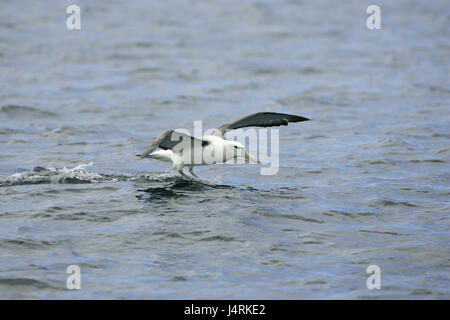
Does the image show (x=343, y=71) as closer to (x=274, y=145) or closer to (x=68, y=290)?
(x=274, y=145)

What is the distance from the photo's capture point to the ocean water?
35.0 ft

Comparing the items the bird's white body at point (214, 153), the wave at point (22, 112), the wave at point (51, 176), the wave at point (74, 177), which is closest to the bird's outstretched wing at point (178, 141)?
the bird's white body at point (214, 153)

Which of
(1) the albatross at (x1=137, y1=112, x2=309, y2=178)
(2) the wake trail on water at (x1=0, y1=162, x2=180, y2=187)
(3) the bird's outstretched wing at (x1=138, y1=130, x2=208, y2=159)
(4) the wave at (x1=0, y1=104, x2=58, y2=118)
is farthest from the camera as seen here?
(4) the wave at (x1=0, y1=104, x2=58, y2=118)

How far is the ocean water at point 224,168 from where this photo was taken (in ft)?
35.0

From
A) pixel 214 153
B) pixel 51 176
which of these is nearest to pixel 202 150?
pixel 214 153

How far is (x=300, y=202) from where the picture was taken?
1370 centimetres

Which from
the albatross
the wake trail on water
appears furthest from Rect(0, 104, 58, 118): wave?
the albatross

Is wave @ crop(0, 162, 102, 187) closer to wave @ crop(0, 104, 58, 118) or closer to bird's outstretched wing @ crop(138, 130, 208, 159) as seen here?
bird's outstretched wing @ crop(138, 130, 208, 159)

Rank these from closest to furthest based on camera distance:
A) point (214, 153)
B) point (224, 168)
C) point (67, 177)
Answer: point (214, 153), point (67, 177), point (224, 168)

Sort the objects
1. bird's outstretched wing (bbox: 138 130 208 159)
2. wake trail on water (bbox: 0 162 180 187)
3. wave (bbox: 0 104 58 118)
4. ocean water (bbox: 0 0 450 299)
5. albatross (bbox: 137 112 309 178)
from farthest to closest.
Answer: wave (bbox: 0 104 58 118), wake trail on water (bbox: 0 162 180 187), albatross (bbox: 137 112 309 178), bird's outstretched wing (bbox: 138 130 208 159), ocean water (bbox: 0 0 450 299)

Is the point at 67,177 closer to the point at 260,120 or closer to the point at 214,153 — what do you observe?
the point at 214,153

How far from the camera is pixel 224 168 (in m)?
16.4

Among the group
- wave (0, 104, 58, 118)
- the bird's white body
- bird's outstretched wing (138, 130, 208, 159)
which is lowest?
the bird's white body
